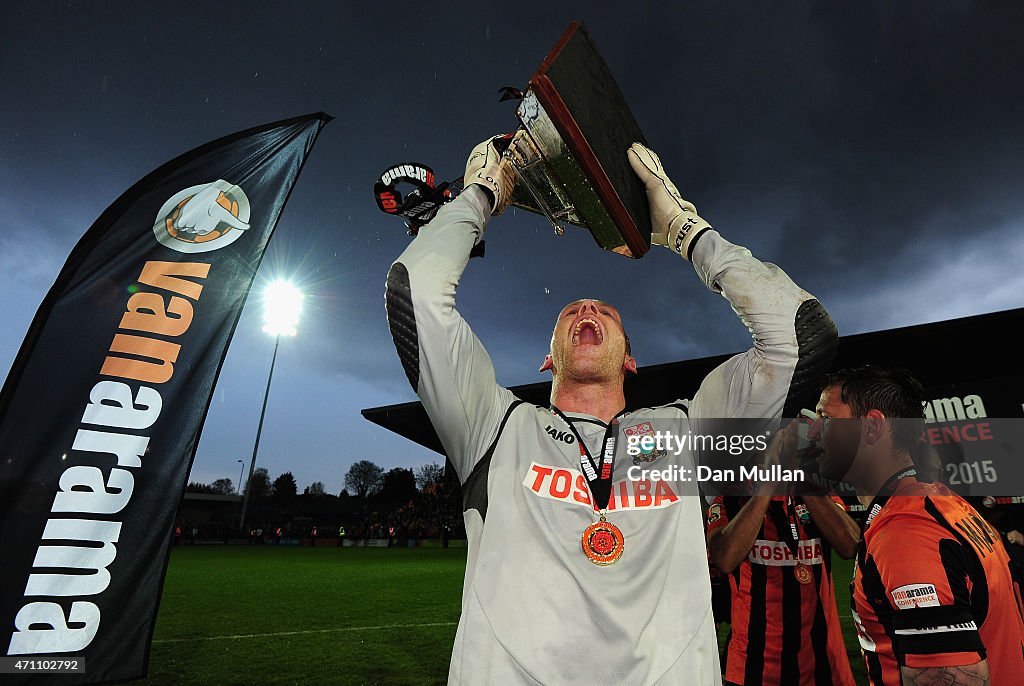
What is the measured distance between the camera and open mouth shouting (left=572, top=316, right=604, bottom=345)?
223 centimetres

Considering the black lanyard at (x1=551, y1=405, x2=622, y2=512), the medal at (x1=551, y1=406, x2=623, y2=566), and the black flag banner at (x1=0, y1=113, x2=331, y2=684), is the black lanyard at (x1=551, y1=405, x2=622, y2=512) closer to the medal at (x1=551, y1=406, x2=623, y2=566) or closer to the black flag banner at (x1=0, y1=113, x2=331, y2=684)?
the medal at (x1=551, y1=406, x2=623, y2=566)

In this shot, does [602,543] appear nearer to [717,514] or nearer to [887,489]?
[887,489]

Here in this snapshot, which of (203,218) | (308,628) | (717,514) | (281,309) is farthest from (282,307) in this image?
(717,514)

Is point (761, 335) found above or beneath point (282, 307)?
beneath

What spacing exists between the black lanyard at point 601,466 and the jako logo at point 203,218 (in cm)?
376

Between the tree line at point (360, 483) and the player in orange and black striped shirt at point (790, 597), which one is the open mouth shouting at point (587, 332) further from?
the tree line at point (360, 483)

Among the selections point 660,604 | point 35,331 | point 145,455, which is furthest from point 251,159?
point 660,604

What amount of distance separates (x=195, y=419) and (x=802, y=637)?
446cm

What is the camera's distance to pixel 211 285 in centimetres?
438

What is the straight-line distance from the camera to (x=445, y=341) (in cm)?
188

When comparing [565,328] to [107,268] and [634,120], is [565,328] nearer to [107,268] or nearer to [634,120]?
[634,120]

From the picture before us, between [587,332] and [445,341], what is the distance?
0.66m

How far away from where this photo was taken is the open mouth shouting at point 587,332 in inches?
87.9

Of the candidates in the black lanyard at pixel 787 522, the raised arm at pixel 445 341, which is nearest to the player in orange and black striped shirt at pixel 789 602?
the black lanyard at pixel 787 522
